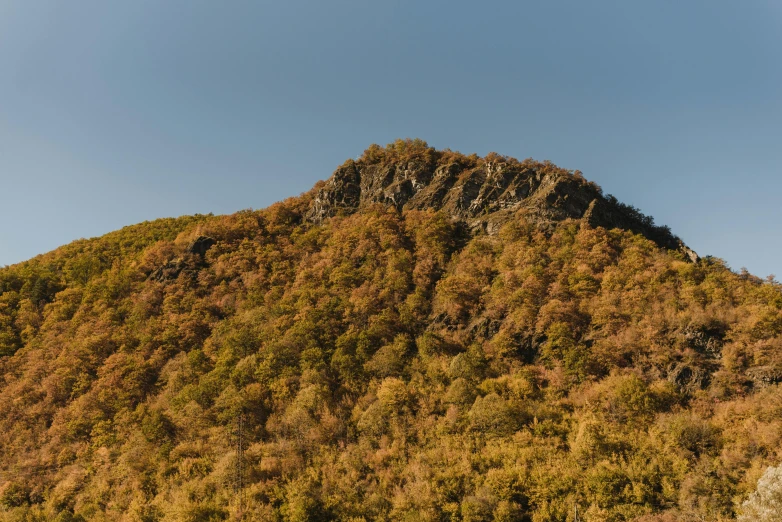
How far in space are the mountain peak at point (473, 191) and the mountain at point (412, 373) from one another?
0.45 metres

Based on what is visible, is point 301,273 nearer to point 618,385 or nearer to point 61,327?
point 61,327

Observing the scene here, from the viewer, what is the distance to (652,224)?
56531mm

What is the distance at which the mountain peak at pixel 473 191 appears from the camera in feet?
171

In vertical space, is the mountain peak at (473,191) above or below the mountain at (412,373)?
above

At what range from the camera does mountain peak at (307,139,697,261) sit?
5219cm

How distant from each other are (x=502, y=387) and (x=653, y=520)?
12.5 m

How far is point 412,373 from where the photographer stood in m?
36.8

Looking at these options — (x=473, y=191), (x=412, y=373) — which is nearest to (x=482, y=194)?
(x=473, y=191)

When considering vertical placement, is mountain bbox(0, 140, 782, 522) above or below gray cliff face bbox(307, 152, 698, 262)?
below

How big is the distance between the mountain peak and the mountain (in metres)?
0.45

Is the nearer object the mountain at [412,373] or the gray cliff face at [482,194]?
the mountain at [412,373]

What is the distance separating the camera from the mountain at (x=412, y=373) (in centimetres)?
2550

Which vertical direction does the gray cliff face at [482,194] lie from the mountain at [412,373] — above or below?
above

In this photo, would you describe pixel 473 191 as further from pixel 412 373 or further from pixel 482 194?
pixel 412 373
